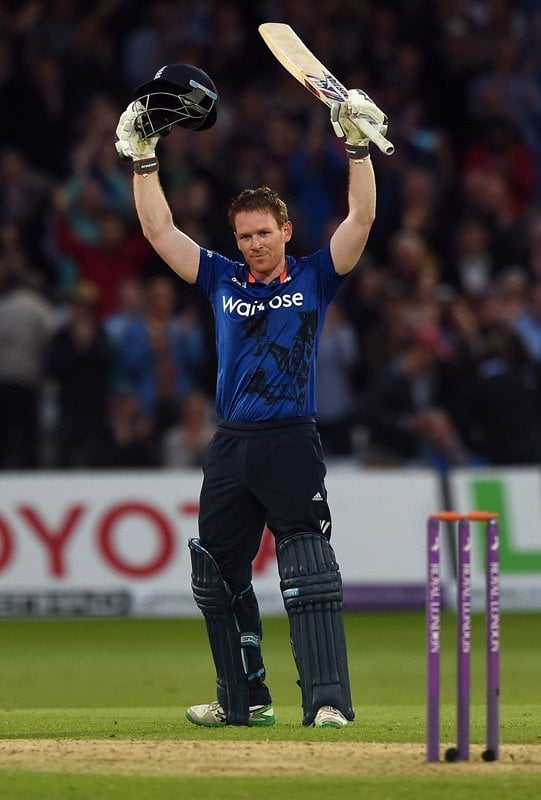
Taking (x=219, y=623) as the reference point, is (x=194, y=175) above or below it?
above

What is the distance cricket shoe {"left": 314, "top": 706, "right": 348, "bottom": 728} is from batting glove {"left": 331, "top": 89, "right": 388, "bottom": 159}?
2309mm

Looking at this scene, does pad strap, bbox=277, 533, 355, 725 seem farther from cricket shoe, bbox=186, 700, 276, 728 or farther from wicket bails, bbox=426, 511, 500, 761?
wicket bails, bbox=426, 511, 500, 761

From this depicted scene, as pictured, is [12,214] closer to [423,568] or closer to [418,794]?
[423,568]

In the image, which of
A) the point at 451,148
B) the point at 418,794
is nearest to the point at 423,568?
the point at 451,148

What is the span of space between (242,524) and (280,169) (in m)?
9.60

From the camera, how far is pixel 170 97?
7391mm

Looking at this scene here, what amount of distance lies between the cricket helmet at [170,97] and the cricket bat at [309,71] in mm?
398

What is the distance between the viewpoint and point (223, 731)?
7230 millimetres

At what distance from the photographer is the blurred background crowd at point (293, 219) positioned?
14828mm

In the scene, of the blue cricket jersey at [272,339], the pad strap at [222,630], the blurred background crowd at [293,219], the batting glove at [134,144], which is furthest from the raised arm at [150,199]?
the blurred background crowd at [293,219]

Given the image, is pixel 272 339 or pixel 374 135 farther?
pixel 272 339

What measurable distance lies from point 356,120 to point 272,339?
97 cm

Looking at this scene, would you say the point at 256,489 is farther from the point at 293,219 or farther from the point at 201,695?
the point at 293,219

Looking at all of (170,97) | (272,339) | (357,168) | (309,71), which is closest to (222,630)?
(272,339)
